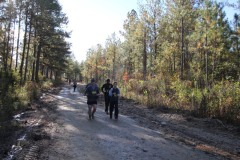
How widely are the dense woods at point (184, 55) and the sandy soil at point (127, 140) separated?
2.10 m

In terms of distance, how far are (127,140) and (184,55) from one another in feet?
122

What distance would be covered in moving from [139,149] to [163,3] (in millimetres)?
29245

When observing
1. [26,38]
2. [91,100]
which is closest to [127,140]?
[91,100]

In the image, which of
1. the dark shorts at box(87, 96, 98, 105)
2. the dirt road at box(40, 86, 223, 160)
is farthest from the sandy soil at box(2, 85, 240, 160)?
the dark shorts at box(87, 96, 98, 105)

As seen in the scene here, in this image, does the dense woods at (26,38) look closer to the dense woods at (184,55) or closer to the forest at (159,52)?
the forest at (159,52)

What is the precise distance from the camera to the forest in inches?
640

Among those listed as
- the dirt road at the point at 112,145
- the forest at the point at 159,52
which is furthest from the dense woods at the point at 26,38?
the dirt road at the point at 112,145

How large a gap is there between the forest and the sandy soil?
218 centimetres

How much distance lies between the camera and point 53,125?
12.0 meters

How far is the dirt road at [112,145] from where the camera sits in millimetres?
7609

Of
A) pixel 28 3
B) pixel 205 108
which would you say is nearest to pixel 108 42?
pixel 28 3

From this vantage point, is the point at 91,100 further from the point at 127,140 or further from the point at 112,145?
the point at 112,145

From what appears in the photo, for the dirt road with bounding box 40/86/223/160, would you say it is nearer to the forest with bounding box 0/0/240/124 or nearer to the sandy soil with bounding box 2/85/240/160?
the sandy soil with bounding box 2/85/240/160

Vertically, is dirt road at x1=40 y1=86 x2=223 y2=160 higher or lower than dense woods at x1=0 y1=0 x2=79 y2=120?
lower
